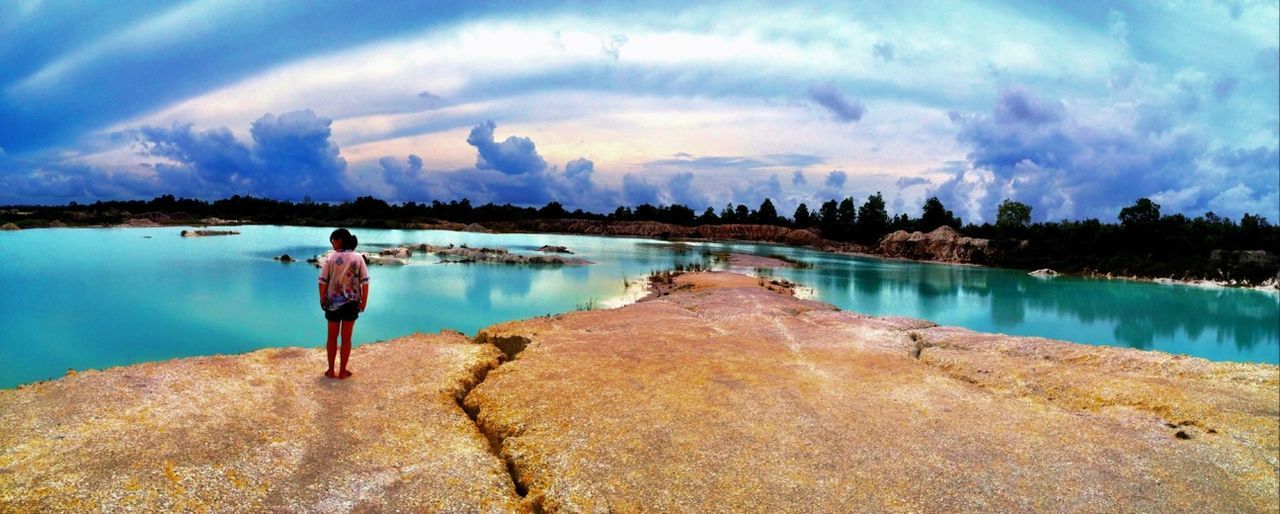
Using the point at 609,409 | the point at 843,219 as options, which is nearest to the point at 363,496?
the point at 609,409

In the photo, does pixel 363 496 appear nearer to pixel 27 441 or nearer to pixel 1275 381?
pixel 27 441

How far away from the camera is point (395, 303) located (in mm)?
24516

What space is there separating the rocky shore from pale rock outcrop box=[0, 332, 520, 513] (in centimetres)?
3

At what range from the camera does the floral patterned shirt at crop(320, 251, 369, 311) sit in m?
8.33

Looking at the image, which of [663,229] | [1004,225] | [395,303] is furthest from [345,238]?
[663,229]

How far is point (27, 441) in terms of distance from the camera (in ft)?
19.0

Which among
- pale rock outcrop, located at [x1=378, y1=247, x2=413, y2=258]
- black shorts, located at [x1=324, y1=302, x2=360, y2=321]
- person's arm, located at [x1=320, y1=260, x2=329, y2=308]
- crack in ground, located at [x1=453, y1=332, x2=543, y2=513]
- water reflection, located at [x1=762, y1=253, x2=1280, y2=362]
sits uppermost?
person's arm, located at [x1=320, y1=260, x2=329, y2=308]

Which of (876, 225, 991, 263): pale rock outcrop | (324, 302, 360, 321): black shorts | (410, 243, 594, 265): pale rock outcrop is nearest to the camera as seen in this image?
(324, 302, 360, 321): black shorts

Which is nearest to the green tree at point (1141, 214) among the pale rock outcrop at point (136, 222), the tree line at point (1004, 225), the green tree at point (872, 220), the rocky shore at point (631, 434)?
the tree line at point (1004, 225)

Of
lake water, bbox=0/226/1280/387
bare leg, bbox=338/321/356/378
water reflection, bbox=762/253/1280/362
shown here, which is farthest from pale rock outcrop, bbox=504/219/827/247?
bare leg, bbox=338/321/356/378

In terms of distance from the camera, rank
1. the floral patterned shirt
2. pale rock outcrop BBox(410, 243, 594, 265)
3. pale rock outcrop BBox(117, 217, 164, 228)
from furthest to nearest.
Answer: pale rock outcrop BBox(117, 217, 164, 228) < pale rock outcrop BBox(410, 243, 594, 265) < the floral patterned shirt

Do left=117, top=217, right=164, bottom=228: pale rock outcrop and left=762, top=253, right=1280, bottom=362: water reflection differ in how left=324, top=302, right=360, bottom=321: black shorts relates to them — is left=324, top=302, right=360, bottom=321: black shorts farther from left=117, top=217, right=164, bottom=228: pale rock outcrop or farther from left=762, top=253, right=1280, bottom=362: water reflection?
left=117, top=217, right=164, bottom=228: pale rock outcrop

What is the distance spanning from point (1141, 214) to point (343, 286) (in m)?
67.9

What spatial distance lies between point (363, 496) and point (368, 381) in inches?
136
